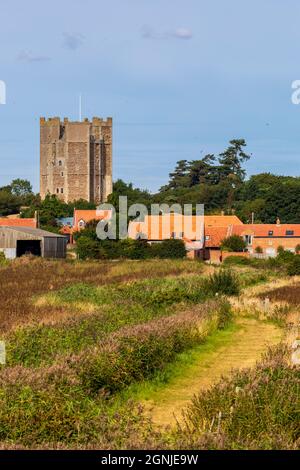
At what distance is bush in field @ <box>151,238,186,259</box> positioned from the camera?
5622cm

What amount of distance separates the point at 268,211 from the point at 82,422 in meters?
84.0

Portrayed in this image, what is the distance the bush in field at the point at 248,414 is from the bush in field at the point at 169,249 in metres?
45.4

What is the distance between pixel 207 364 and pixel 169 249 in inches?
1628

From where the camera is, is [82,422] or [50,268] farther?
[50,268]

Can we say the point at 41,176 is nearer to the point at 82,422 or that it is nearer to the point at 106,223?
the point at 106,223

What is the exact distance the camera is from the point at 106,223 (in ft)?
207

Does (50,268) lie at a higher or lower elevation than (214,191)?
lower

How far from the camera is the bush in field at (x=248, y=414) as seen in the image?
7.72m

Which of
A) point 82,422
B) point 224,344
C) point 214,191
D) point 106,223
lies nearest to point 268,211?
point 214,191

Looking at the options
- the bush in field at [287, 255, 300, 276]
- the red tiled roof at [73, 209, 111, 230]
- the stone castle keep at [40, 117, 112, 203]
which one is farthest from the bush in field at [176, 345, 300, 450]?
the stone castle keep at [40, 117, 112, 203]

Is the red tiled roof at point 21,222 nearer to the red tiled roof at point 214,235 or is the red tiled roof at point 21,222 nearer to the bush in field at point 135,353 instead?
the red tiled roof at point 214,235

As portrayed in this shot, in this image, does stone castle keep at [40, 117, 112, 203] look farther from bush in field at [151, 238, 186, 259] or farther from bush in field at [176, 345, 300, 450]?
bush in field at [176, 345, 300, 450]

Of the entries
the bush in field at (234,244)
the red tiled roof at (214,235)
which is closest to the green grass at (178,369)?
the bush in field at (234,244)
